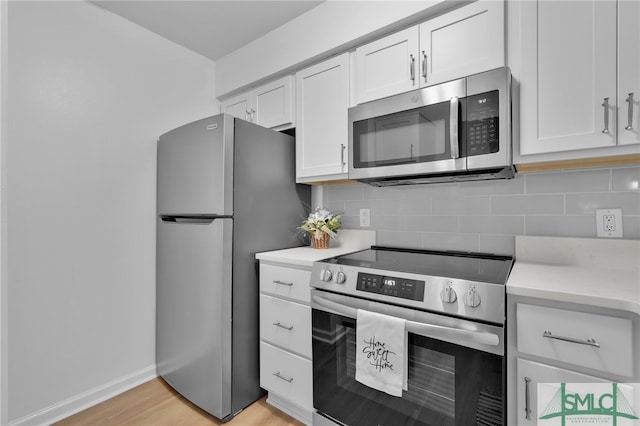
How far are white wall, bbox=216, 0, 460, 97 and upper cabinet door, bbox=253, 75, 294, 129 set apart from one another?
79 mm

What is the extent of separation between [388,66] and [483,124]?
0.63m

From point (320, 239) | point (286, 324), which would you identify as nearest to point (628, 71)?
point (320, 239)

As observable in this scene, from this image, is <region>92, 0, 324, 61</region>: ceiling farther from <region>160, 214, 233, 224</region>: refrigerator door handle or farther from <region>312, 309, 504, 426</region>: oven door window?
<region>312, 309, 504, 426</region>: oven door window

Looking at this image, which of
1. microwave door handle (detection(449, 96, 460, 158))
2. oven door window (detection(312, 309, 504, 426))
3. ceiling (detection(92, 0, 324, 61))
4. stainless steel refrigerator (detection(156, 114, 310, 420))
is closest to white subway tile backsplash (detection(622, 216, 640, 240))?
microwave door handle (detection(449, 96, 460, 158))

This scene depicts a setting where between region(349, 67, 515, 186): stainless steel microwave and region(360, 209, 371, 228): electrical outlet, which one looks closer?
region(349, 67, 515, 186): stainless steel microwave

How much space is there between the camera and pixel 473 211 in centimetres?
170

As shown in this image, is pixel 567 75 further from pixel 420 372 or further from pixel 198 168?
pixel 198 168

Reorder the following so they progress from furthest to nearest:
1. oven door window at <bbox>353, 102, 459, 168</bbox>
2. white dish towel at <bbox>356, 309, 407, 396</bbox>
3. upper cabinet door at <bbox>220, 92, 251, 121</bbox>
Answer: upper cabinet door at <bbox>220, 92, 251, 121</bbox> < oven door window at <bbox>353, 102, 459, 168</bbox> < white dish towel at <bbox>356, 309, 407, 396</bbox>

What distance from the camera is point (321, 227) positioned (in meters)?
2.04

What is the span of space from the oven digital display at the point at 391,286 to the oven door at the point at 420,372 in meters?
0.06

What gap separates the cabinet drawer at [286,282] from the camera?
5.29ft

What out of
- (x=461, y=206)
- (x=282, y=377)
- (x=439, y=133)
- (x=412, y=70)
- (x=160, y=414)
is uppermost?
(x=412, y=70)

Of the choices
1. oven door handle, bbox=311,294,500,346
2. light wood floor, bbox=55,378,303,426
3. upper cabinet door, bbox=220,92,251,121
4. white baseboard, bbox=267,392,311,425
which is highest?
upper cabinet door, bbox=220,92,251,121

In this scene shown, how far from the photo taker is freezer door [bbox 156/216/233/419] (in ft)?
5.53
